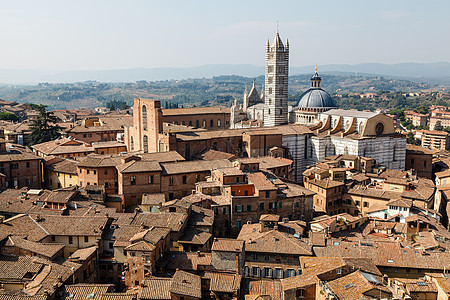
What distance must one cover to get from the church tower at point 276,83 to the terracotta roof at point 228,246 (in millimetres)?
44509

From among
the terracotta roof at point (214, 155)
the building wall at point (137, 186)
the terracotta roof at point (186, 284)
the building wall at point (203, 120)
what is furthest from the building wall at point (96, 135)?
the terracotta roof at point (186, 284)

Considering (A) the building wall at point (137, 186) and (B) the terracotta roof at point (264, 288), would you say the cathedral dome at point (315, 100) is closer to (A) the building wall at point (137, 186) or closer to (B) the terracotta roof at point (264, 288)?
(A) the building wall at point (137, 186)

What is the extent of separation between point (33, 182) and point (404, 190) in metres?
38.6

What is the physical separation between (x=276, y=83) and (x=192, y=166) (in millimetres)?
31671

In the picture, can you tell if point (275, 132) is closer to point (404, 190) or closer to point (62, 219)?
point (404, 190)

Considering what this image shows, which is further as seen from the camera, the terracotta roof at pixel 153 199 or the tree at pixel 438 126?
the tree at pixel 438 126

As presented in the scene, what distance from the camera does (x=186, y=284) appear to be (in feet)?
97.9

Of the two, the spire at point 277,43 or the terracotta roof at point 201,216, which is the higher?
the spire at point 277,43

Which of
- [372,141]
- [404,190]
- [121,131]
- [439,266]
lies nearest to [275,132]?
[372,141]

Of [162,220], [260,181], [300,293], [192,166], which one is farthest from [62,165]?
[300,293]

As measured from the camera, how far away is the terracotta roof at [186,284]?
94.7 feet

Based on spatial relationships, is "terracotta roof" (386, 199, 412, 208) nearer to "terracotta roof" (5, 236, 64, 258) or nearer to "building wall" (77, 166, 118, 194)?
"building wall" (77, 166, 118, 194)

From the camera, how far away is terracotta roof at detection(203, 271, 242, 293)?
30.5 metres

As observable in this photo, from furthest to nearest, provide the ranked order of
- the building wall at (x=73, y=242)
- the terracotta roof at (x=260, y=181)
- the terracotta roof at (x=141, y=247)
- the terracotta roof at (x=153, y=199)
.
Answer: the terracotta roof at (x=260, y=181)
the terracotta roof at (x=153, y=199)
the building wall at (x=73, y=242)
the terracotta roof at (x=141, y=247)
